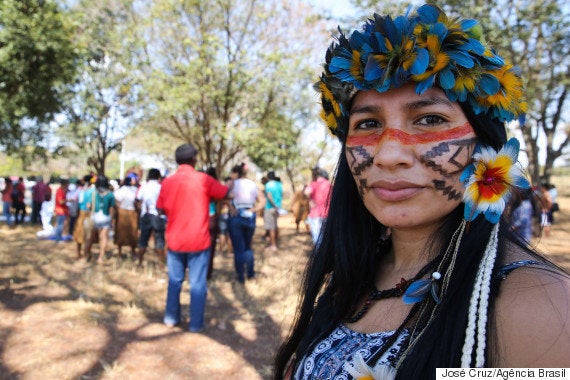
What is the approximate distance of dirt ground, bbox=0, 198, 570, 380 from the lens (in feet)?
13.1

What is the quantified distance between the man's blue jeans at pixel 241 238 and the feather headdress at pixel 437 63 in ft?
17.0

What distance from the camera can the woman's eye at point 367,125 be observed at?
139 cm

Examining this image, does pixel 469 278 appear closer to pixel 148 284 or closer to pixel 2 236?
pixel 148 284

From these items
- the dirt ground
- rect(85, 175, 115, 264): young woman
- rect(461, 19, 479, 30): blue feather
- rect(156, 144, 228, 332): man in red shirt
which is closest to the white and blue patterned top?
rect(461, 19, 479, 30): blue feather

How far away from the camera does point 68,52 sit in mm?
8328

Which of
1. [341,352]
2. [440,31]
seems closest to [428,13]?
[440,31]

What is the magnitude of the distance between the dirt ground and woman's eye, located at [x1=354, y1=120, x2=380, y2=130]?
1531mm

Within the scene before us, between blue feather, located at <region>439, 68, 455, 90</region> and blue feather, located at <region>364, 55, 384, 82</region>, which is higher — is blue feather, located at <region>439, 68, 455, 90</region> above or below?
below

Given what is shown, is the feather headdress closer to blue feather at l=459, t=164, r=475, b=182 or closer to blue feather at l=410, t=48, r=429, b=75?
blue feather at l=410, t=48, r=429, b=75

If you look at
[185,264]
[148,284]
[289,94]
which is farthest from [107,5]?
[185,264]

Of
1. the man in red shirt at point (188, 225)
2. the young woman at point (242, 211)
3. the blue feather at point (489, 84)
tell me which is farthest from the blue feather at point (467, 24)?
the young woman at point (242, 211)

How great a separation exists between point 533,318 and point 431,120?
0.59 meters

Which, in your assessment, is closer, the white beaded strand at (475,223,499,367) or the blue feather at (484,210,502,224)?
the white beaded strand at (475,223,499,367)

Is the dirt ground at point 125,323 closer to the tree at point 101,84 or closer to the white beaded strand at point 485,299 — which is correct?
Result: the white beaded strand at point 485,299
